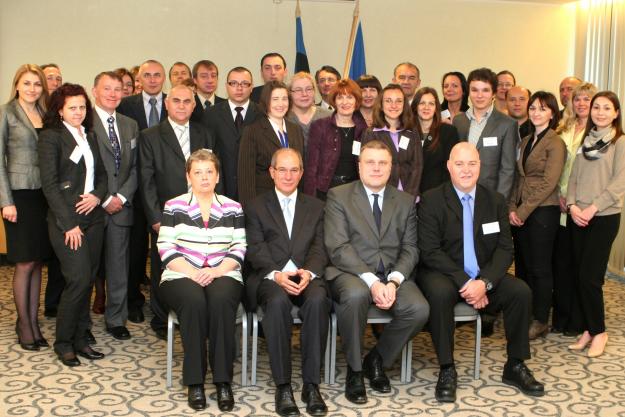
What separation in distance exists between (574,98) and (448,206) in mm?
1588

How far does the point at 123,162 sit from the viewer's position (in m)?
4.76

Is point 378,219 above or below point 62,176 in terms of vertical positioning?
below

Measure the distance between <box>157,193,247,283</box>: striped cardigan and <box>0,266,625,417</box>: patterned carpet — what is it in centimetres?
64

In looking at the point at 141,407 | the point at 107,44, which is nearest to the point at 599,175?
the point at 141,407

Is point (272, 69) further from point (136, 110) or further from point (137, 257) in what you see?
point (137, 257)

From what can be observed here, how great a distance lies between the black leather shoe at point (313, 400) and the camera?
3.68 meters

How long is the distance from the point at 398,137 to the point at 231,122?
1170mm

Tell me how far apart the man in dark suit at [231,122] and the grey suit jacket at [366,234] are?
3.32 ft

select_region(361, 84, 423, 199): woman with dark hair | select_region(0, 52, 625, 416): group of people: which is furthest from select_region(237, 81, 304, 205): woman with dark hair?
select_region(361, 84, 423, 199): woman with dark hair

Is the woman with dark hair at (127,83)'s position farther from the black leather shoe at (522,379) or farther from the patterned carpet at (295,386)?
the black leather shoe at (522,379)

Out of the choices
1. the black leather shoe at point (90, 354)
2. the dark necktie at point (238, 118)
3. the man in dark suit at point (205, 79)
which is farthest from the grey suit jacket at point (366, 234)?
the man in dark suit at point (205, 79)

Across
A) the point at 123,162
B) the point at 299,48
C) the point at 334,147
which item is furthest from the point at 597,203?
the point at 299,48

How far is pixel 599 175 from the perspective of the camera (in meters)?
4.77

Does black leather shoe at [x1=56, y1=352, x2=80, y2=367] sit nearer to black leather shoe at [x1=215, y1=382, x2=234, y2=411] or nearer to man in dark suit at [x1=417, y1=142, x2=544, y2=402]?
black leather shoe at [x1=215, y1=382, x2=234, y2=411]
